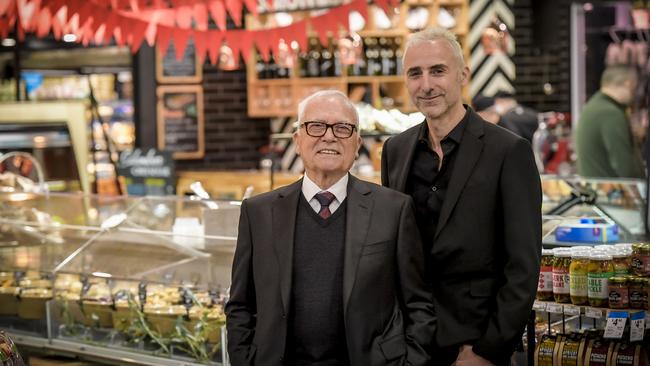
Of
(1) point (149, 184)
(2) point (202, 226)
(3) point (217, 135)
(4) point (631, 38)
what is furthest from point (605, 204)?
(4) point (631, 38)

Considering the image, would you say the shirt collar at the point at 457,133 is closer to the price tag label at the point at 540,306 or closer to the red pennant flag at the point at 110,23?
the price tag label at the point at 540,306

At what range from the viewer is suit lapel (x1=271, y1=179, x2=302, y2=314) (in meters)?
3.34

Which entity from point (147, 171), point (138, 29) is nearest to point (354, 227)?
point (138, 29)

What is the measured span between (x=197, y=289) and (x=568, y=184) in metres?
2.20

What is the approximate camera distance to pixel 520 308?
132 inches

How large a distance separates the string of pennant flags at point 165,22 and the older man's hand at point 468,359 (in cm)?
375

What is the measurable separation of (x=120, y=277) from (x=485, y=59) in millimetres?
7661

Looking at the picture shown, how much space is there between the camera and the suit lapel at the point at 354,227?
3311mm

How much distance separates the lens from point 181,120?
11.9 m

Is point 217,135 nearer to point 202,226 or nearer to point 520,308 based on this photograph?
point 202,226

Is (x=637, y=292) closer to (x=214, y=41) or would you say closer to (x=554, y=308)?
(x=554, y=308)

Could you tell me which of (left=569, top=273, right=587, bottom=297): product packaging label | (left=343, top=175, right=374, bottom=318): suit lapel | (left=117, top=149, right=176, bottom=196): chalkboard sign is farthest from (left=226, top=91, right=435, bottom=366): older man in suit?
(left=117, top=149, right=176, bottom=196): chalkboard sign

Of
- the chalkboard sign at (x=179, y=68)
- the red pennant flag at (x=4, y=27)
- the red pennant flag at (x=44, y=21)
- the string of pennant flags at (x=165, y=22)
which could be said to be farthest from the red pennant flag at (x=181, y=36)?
the chalkboard sign at (x=179, y=68)

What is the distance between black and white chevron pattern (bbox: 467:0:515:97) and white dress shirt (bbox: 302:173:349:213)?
30.1ft
